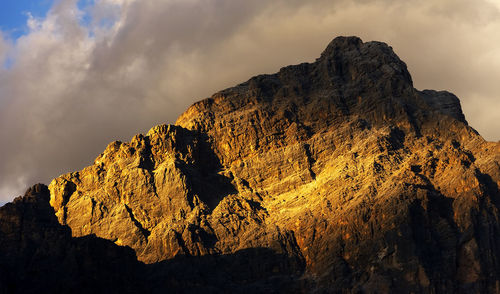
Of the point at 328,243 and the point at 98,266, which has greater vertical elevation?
the point at 98,266

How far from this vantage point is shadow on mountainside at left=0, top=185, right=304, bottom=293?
176 meters

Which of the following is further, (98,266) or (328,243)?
(328,243)

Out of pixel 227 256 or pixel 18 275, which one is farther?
pixel 227 256

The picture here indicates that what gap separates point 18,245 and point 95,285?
700 inches

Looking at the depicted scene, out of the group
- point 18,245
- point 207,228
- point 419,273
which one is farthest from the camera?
point 207,228

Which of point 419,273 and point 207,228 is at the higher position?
point 207,228

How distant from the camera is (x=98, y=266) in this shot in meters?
180

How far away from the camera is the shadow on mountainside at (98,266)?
176 m

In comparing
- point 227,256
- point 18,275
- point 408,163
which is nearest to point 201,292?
point 227,256

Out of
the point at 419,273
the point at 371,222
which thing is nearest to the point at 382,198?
the point at 371,222

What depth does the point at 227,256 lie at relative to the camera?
634ft

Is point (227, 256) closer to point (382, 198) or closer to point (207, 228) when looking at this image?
point (207, 228)

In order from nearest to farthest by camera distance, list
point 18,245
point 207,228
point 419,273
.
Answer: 1. point 419,273
2. point 18,245
3. point 207,228

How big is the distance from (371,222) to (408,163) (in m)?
17.9
